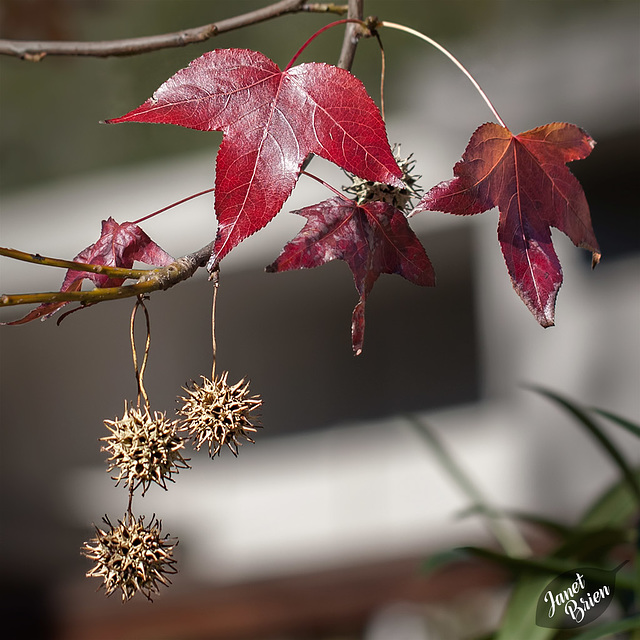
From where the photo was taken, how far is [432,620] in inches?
73.1

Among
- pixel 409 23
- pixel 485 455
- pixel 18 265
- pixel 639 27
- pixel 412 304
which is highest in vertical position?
pixel 409 23

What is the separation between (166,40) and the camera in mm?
458

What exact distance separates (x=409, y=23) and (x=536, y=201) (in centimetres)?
414

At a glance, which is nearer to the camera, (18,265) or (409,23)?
(18,265)

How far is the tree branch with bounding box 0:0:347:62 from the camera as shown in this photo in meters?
0.44

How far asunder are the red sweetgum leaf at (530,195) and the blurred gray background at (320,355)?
22.0 inches

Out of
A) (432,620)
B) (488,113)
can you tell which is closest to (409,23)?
(488,113)

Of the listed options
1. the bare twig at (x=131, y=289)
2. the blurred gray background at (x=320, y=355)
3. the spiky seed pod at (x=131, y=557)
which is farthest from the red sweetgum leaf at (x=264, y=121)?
the blurred gray background at (x=320, y=355)

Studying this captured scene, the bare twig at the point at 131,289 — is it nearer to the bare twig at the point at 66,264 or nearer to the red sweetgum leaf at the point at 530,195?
the bare twig at the point at 66,264

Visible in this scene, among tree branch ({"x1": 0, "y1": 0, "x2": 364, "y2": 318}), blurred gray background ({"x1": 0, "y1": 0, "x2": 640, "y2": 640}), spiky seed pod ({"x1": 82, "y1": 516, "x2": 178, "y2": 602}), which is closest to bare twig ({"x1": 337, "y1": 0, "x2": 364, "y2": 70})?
tree branch ({"x1": 0, "y1": 0, "x2": 364, "y2": 318})

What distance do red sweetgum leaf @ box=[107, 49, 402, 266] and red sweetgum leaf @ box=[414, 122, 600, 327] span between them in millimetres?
52

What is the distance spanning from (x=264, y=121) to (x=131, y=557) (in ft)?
0.76

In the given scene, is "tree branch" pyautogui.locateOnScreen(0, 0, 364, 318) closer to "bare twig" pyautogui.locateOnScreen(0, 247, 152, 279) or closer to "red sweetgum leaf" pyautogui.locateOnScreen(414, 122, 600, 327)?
"bare twig" pyautogui.locateOnScreen(0, 247, 152, 279)

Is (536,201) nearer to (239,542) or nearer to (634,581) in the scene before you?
(634,581)
